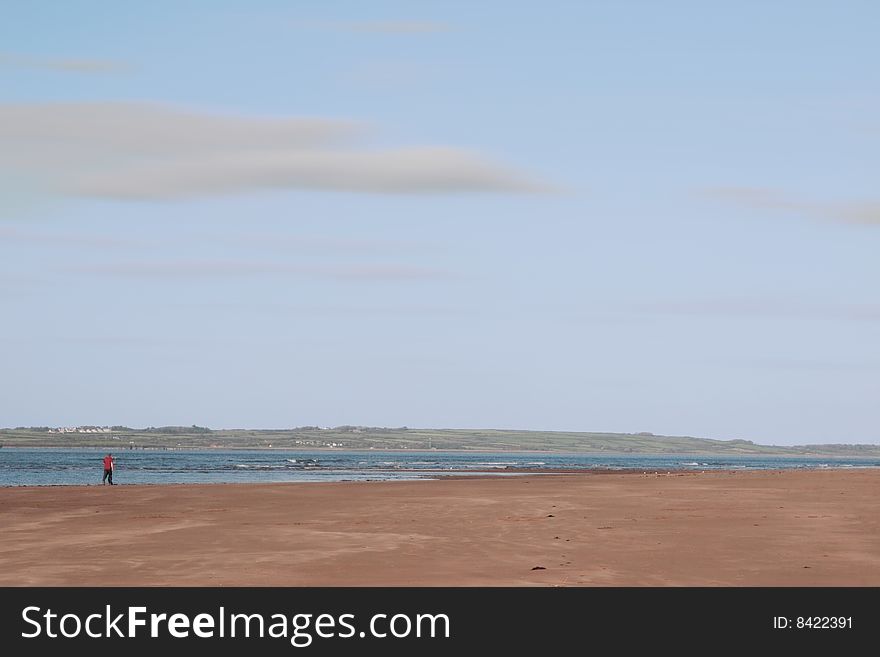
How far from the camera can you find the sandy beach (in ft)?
58.0

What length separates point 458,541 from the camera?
918 inches

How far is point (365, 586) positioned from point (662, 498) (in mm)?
23848

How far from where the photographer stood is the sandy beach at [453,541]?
1767cm

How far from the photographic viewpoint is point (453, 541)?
2330 centimetres

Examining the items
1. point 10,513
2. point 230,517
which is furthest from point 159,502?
point 230,517

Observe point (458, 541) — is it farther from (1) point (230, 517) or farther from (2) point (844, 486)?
(2) point (844, 486)
